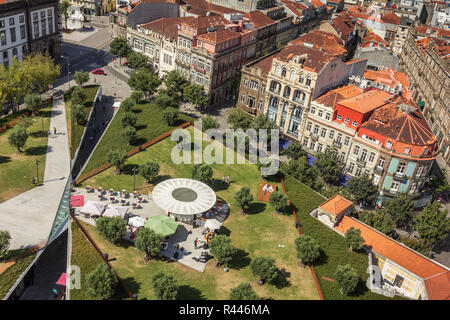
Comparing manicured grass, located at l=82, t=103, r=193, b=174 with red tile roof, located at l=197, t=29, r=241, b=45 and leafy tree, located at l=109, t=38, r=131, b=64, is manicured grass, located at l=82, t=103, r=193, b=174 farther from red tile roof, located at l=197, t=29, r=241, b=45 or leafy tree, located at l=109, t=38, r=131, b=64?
leafy tree, located at l=109, t=38, r=131, b=64

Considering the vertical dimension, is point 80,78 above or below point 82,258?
above

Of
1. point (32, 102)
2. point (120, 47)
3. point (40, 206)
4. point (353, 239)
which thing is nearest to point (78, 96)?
point (32, 102)

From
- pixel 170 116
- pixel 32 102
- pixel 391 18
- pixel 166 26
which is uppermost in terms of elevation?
pixel 391 18

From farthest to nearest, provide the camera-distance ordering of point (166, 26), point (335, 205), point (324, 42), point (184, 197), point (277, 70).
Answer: point (166, 26), point (324, 42), point (277, 70), point (184, 197), point (335, 205)

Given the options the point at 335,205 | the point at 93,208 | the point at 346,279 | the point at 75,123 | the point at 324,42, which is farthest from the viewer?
the point at 324,42

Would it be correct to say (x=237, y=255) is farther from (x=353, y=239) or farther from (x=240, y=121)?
(x=240, y=121)

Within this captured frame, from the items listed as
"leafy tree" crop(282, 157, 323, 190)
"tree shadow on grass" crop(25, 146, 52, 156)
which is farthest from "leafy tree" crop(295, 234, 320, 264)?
"tree shadow on grass" crop(25, 146, 52, 156)

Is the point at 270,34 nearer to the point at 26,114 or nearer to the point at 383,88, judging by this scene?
the point at 383,88
